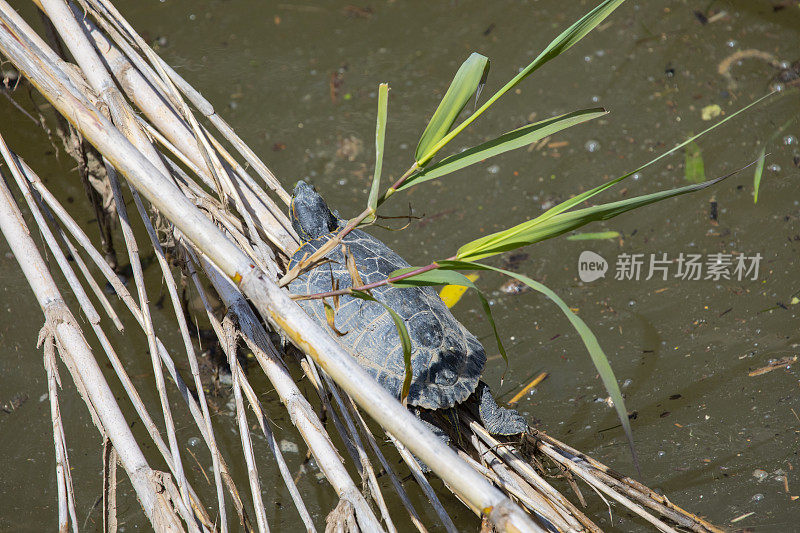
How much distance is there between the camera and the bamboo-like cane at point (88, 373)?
1.28 m

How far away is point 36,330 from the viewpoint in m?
2.49

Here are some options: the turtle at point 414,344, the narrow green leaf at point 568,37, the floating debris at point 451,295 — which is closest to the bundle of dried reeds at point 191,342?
the turtle at point 414,344

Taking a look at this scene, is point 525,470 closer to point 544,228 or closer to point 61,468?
point 544,228

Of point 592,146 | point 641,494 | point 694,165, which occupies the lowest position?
point 641,494

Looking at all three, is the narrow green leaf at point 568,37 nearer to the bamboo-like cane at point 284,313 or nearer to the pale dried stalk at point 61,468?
the bamboo-like cane at point 284,313

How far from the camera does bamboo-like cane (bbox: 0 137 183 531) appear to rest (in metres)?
1.28

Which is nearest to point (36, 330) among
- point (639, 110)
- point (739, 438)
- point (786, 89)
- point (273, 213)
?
point (273, 213)

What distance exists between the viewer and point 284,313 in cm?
108

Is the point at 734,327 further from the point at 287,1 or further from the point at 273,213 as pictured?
the point at 287,1

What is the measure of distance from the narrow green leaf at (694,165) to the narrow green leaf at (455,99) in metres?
2.23


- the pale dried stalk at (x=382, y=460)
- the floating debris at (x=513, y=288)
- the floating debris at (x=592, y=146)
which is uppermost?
the floating debris at (x=592, y=146)

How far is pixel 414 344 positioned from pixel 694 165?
1.99 m

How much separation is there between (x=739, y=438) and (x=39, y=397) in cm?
276

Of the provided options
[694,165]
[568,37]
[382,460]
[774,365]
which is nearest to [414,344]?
[382,460]
